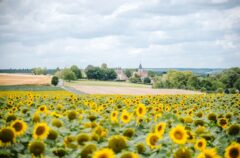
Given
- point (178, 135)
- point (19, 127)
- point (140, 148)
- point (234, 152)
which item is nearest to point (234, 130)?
point (178, 135)

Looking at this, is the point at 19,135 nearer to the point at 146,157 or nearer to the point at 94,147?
the point at 94,147

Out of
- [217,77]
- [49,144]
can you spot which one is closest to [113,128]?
[49,144]

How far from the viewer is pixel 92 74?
5664 inches

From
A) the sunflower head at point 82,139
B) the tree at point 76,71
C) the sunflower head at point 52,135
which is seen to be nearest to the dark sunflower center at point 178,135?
the sunflower head at point 82,139

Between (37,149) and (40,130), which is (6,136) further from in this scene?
(37,149)

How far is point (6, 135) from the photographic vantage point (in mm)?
3961

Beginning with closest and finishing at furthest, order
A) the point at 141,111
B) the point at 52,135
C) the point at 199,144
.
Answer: the point at 199,144, the point at 52,135, the point at 141,111

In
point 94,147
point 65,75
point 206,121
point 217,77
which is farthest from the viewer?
point 65,75

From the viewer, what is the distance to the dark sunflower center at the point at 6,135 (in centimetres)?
395

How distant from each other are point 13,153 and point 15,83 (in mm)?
65244

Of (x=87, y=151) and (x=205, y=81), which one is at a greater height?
(x=87, y=151)

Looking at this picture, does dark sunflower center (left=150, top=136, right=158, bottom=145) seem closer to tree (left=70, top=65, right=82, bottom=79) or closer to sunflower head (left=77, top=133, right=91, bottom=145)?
sunflower head (left=77, top=133, right=91, bottom=145)

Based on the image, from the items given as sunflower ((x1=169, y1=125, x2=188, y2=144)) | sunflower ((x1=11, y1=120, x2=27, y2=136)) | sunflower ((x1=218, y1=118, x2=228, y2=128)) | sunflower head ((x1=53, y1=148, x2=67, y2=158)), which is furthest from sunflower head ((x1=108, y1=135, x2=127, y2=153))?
sunflower ((x1=218, y1=118, x2=228, y2=128))

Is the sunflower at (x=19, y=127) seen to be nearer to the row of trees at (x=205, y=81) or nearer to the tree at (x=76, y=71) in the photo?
the row of trees at (x=205, y=81)
